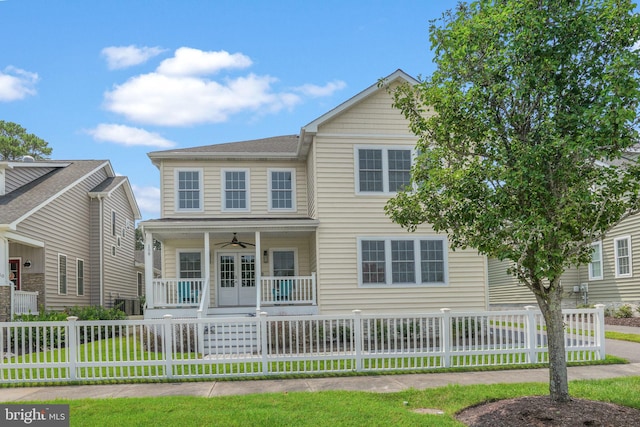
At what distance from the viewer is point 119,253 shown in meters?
25.5

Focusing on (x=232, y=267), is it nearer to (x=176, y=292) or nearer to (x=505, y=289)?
(x=176, y=292)

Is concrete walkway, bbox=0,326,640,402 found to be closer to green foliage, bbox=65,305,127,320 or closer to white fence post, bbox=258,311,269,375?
A: white fence post, bbox=258,311,269,375

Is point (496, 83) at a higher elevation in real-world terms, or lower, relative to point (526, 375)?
higher

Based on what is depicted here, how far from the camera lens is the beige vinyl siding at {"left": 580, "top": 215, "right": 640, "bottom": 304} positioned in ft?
63.5

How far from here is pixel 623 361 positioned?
1066cm

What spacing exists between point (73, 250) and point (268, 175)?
28.0 feet

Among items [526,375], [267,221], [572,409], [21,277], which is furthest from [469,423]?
[21,277]

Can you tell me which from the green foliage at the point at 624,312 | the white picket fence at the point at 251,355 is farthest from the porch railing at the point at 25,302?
the green foliage at the point at 624,312

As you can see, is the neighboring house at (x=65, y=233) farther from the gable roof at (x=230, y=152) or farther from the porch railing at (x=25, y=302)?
the gable roof at (x=230, y=152)

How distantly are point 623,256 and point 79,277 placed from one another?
794 inches

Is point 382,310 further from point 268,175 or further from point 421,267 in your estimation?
point 268,175

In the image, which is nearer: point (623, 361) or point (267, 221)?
point (623, 361)

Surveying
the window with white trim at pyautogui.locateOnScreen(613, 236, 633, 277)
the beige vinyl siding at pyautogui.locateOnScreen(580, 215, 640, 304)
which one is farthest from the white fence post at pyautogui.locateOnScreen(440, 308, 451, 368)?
the window with white trim at pyautogui.locateOnScreen(613, 236, 633, 277)

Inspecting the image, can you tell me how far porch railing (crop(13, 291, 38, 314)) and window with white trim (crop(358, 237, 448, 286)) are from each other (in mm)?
9757
